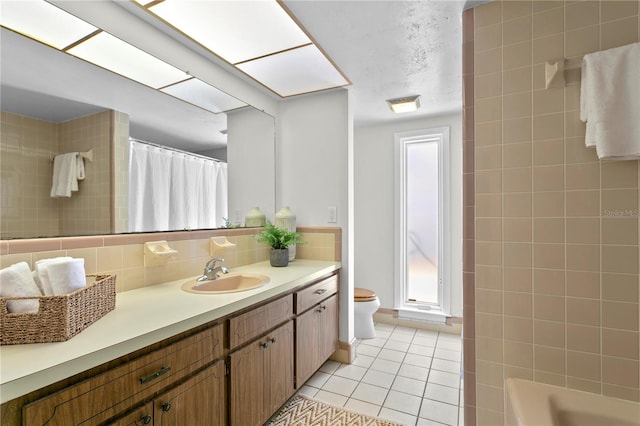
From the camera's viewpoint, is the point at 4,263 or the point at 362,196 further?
the point at 362,196

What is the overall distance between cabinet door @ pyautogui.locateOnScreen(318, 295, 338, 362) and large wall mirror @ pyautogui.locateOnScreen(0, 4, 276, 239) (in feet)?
3.71

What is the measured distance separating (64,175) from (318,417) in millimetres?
1858

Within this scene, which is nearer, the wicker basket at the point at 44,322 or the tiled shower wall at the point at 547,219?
the wicker basket at the point at 44,322

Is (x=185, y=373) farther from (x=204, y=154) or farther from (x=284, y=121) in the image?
(x=284, y=121)

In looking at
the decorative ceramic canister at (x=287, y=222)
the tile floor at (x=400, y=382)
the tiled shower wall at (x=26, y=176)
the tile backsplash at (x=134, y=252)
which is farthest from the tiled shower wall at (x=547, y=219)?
the tiled shower wall at (x=26, y=176)

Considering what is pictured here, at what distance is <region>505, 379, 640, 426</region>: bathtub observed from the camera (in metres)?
1.12

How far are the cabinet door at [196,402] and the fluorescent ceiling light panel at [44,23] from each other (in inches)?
60.9

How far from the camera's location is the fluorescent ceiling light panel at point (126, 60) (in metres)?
1.39

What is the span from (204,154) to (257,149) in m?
0.51

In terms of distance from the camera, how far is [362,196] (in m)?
3.41

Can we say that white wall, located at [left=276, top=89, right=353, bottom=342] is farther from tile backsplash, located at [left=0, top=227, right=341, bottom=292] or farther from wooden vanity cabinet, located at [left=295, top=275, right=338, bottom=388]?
tile backsplash, located at [left=0, top=227, right=341, bottom=292]

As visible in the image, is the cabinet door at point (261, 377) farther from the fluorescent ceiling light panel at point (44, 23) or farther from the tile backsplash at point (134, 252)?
the fluorescent ceiling light panel at point (44, 23)

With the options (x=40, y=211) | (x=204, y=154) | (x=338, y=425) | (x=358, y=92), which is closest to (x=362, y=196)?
(x=358, y=92)

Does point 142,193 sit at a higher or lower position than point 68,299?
higher
